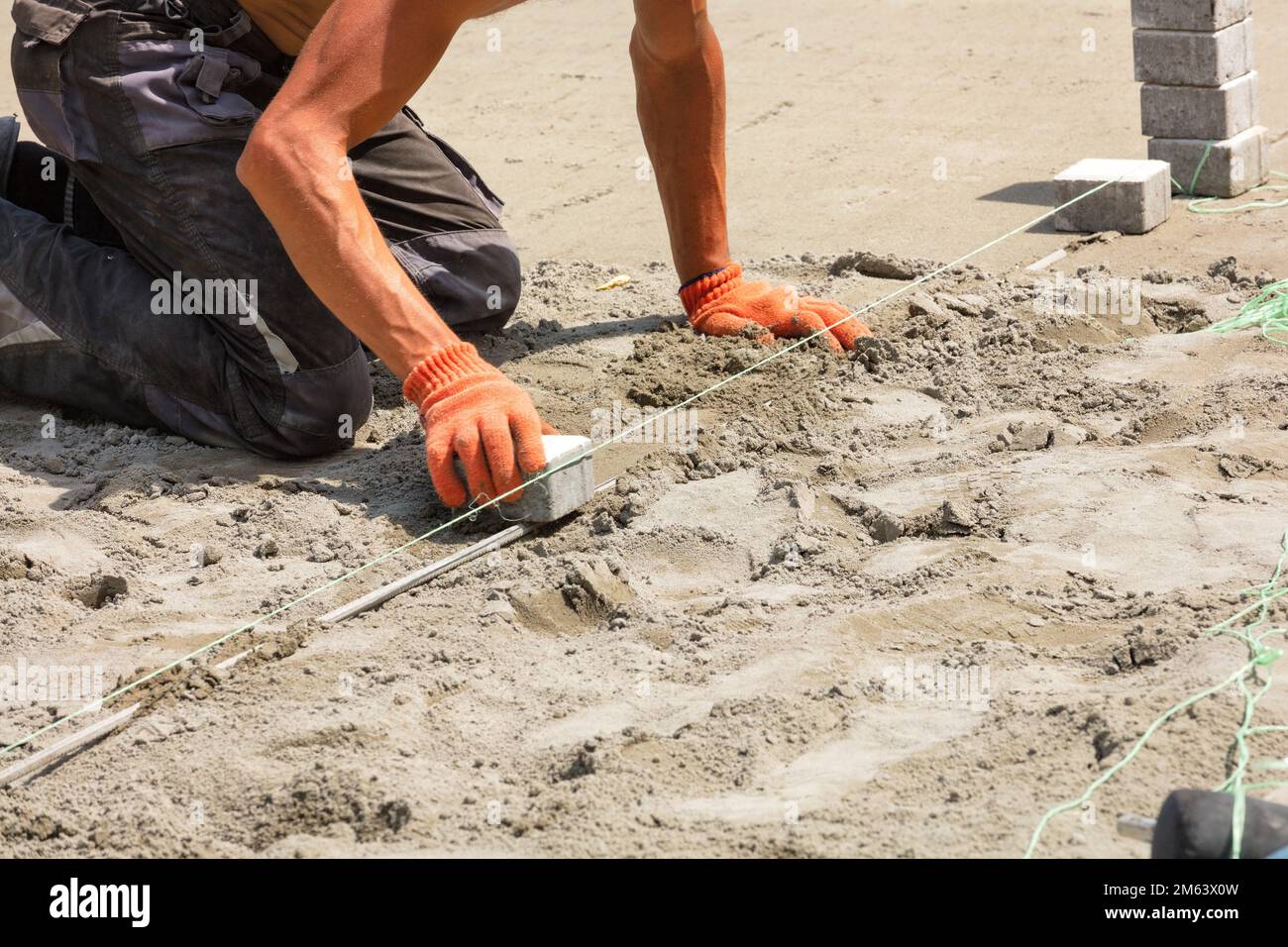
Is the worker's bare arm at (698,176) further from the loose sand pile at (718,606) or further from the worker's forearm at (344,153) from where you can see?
the worker's forearm at (344,153)

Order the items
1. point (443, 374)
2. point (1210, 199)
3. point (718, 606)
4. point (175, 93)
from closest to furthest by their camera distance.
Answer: point (718, 606) < point (443, 374) < point (175, 93) < point (1210, 199)

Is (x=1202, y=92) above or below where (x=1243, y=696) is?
above

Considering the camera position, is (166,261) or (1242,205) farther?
(1242,205)

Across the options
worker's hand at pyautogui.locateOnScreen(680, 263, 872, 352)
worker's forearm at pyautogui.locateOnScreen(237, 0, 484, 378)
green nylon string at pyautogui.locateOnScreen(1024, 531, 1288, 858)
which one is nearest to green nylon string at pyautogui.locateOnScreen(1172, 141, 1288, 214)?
worker's hand at pyautogui.locateOnScreen(680, 263, 872, 352)

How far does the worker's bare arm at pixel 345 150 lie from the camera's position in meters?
3.02

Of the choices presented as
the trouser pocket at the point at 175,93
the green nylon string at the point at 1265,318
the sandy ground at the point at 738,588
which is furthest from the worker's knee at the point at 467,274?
the green nylon string at the point at 1265,318

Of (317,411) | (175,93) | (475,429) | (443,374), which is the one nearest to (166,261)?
(175,93)

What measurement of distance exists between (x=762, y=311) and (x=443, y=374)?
1087mm

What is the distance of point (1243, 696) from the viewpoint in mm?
2115

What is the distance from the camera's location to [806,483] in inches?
123

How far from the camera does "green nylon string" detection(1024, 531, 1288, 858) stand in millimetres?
1902

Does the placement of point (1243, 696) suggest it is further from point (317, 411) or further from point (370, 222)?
point (317, 411)

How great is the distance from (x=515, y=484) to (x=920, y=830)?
1278mm
